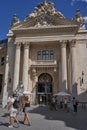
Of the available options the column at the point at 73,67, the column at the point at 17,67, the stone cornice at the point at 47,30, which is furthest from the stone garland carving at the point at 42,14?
the column at the point at 73,67

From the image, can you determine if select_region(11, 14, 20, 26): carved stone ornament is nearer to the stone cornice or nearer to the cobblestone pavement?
the stone cornice

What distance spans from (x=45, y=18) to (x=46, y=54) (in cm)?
657

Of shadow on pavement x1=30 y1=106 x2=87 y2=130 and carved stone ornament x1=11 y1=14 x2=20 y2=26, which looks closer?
shadow on pavement x1=30 y1=106 x2=87 y2=130

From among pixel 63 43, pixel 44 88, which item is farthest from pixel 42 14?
pixel 44 88

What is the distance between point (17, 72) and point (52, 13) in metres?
12.6

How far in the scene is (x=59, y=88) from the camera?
35062 mm

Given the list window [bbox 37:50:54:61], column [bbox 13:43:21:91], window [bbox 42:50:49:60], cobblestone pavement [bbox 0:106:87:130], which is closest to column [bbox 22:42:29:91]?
column [bbox 13:43:21:91]

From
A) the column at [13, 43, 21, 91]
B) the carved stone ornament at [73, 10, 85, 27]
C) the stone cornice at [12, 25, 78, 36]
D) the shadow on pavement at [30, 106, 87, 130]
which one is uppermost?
the carved stone ornament at [73, 10, 85, 27]

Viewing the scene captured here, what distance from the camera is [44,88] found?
37.3 m

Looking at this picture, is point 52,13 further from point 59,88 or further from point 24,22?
point 59,88

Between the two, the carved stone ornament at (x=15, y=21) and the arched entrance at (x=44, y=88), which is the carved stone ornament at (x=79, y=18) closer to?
→ the carved stone ornament at (x=15, y=21)

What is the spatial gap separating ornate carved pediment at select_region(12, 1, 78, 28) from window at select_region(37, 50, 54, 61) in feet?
16.0

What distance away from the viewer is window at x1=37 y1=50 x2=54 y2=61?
3789cm

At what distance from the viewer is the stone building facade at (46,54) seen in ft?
115
